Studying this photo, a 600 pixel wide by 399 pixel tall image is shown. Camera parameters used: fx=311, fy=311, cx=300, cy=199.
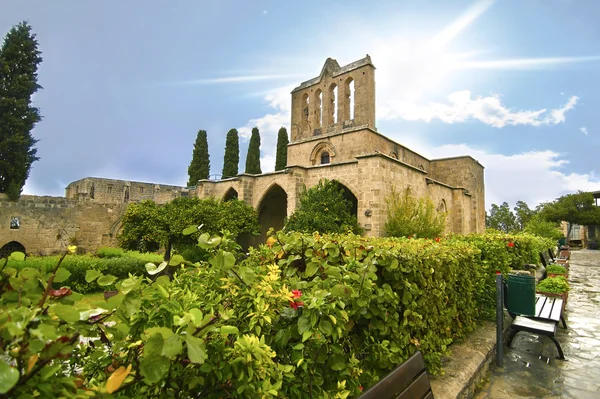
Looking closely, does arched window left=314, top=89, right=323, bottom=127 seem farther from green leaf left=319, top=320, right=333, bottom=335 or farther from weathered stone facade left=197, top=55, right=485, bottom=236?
green leaf left=319, top=320, right=333, bottom=335

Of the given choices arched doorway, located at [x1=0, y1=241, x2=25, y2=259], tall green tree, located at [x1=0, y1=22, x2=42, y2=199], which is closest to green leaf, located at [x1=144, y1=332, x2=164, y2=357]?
arched doorway, located at [x1=0, y1=241, x2=25, y2=259]

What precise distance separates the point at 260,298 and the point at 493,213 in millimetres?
47143

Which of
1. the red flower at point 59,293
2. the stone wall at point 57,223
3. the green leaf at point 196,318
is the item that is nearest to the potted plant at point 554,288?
the green leaf at point 196,318

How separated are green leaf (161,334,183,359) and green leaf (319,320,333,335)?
759 mm

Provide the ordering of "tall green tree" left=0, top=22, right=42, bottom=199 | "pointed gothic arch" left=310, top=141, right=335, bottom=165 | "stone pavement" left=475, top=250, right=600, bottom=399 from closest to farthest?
"stone pavement" left=475, top=250, right=600, bottom=399 → "tall green tree" left=0, top=22, right=42, bottom=199 → "pointed gothic arch" left=310, top=141, right=335, bottom=165

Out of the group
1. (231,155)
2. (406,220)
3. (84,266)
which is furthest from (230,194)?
(231,155)

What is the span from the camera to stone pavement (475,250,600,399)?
3.11 metres

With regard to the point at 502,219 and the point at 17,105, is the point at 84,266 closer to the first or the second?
the point at 17,105

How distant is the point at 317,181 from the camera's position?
13375 millimetres

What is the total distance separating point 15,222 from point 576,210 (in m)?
42.5

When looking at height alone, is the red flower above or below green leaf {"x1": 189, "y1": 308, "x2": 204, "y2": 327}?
above

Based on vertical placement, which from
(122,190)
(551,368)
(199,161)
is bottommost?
(551,368)

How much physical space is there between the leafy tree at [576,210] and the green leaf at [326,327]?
37686mm

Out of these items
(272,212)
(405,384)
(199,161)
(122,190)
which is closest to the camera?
(405,384)
